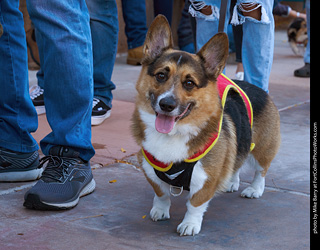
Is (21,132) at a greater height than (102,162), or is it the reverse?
(21,132)

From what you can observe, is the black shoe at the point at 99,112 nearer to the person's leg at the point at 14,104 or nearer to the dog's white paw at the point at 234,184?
the person's leg at the point at 14,104

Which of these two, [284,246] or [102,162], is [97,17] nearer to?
[102,162]

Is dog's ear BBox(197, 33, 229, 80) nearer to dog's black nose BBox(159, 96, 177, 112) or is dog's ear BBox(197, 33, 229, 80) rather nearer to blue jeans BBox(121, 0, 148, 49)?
dog's black nose BBox(159, 96, 177, 112)

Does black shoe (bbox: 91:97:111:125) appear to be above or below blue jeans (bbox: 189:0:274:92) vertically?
below

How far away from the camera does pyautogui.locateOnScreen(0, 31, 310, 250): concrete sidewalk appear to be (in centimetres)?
245

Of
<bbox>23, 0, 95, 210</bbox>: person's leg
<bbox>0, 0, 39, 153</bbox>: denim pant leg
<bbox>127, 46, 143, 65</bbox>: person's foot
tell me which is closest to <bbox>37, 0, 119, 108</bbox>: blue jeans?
<bbox>0, 0, 39, 153</bbox>: denim pant leg

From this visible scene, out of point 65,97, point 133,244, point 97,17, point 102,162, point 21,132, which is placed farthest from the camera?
point 97,17

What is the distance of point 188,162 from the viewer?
8.56 feet

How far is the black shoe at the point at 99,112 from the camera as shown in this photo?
4.52 metres

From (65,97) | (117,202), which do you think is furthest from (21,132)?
(117,202)

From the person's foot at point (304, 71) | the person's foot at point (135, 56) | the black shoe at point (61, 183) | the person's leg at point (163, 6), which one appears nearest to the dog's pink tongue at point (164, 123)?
the black shoe at point (61, 183)

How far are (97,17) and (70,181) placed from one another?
2032 mm

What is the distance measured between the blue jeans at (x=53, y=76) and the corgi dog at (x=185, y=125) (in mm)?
375
